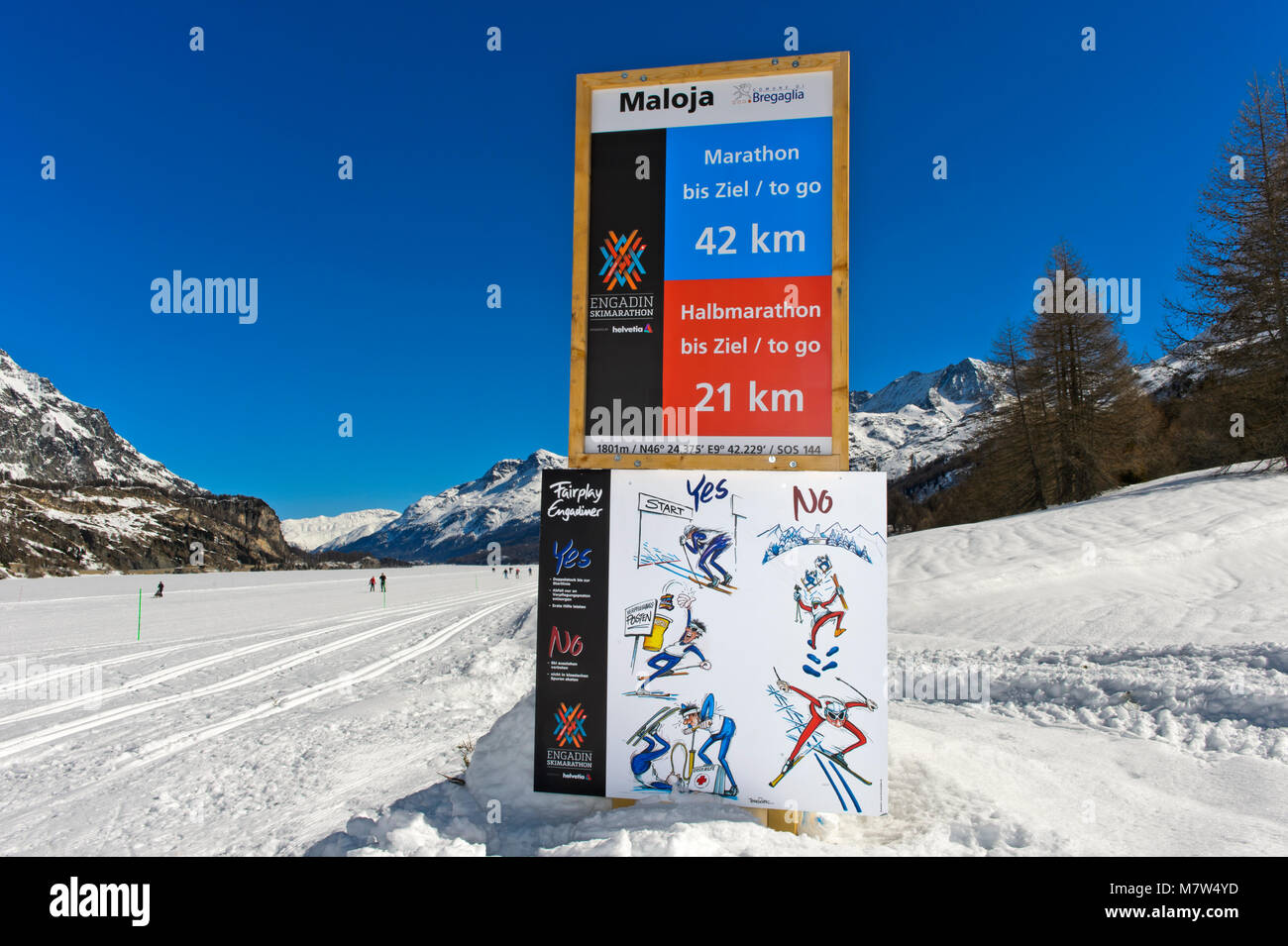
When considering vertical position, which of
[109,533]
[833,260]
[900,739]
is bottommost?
[900,739]

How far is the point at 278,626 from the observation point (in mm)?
26719

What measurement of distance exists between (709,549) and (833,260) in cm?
212

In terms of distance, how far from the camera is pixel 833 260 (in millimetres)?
4320

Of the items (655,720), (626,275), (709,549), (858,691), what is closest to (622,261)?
(626,275)

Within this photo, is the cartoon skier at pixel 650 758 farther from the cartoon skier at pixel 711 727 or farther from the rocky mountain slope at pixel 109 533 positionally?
the rocky mountain slope at pixel 109 533

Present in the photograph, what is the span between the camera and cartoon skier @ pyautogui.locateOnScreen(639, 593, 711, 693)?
13.7 ft

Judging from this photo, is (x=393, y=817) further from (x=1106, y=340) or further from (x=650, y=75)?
(x=1106, y=340)

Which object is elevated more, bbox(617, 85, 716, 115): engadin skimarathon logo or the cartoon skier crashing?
bbox(617, 85, 716, 115): engadin skimarathon logo

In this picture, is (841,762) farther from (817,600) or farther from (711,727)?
(817,600)

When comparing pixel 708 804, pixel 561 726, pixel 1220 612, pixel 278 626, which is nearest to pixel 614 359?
pixel 561 726
